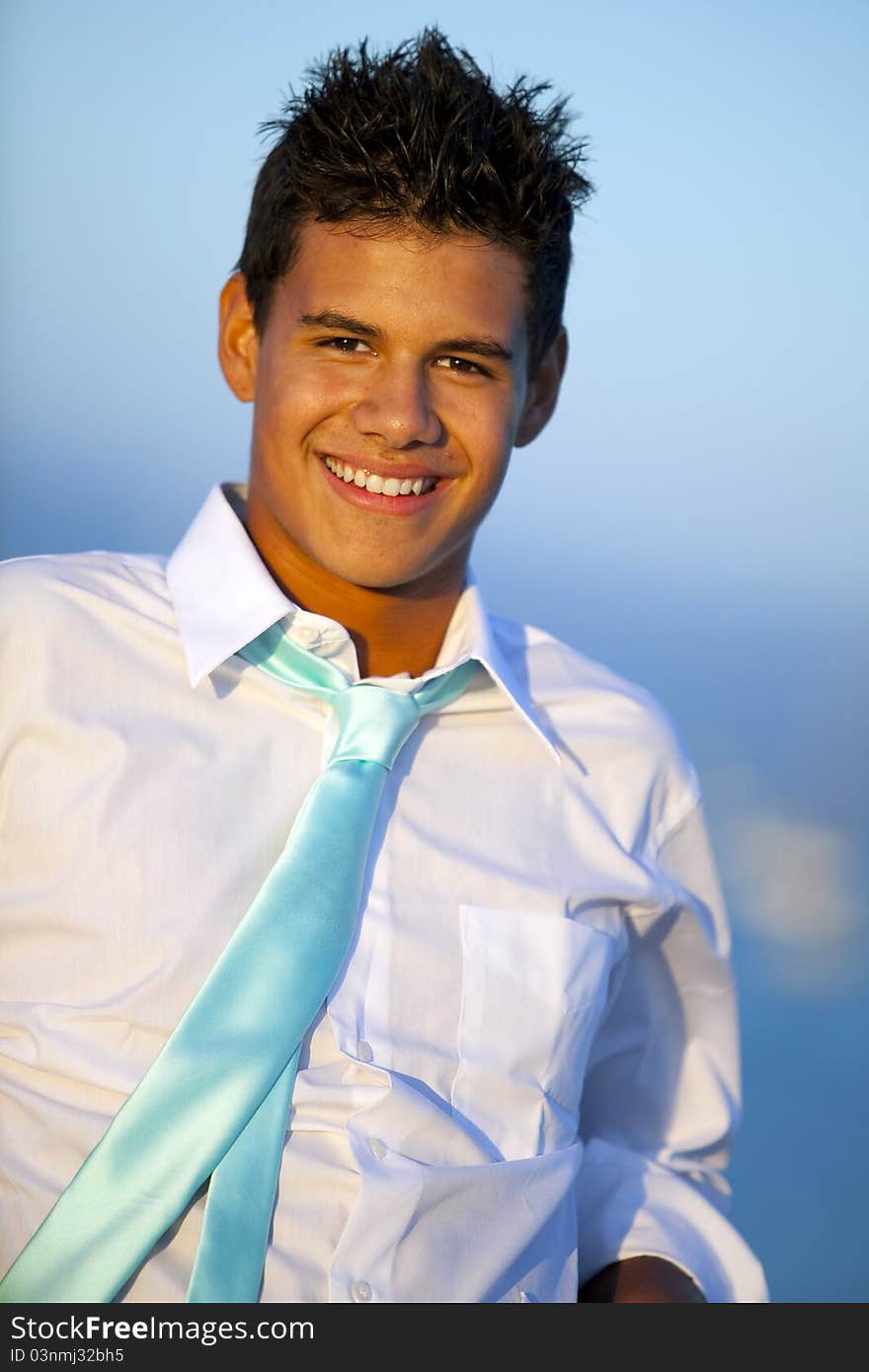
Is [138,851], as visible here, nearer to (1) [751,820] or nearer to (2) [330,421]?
(2) [330,421]

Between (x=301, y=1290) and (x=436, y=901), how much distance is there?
1.37ft

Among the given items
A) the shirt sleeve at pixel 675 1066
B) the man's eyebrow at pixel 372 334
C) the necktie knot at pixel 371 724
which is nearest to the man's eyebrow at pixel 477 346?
the man's eyebrow at pixel 372 334

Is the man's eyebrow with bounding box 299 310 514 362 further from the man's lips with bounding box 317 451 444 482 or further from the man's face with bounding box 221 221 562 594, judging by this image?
the man's lips with bounding box 317 451 444 482

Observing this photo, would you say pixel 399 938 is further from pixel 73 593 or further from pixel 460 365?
pixel 460 365

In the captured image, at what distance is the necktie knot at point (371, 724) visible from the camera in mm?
1577

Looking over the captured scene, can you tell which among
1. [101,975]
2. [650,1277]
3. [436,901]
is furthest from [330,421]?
[650,1277]

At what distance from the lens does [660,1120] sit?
1.86 meters

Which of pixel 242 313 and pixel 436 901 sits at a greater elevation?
pixel 242 313

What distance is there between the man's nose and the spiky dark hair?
0.17m

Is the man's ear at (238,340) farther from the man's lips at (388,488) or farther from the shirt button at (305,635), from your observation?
the shirt button at (305,635)

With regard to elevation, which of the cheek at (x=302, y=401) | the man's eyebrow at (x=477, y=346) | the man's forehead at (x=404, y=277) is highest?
the man's forehead at (x=404, y=277)

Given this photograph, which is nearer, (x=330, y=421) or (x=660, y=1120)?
(x=330, y=421)

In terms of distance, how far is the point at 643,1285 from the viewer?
1679 millimetres

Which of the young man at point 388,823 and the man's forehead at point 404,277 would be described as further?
the man's forehead at point 404,277
